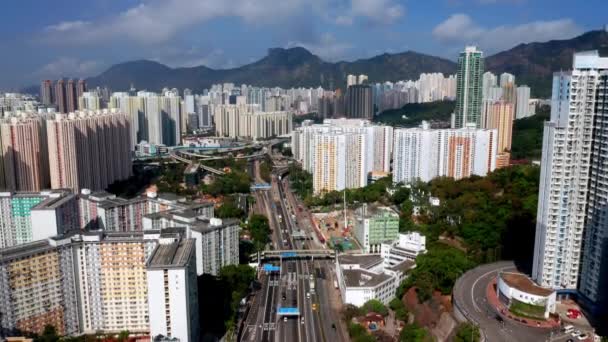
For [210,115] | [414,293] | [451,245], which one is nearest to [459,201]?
[451,245]

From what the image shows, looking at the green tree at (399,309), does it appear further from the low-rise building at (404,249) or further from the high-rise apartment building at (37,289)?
the high-rise apartment building at (37,289)

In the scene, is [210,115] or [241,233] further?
[210,115]

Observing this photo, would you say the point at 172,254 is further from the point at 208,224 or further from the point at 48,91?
the point at 48,91

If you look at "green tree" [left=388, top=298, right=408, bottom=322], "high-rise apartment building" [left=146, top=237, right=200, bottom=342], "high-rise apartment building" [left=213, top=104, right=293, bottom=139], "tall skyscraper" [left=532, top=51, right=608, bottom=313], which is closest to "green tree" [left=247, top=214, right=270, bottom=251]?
"green tree" [left=388, top=298, right=408, bottom=322]

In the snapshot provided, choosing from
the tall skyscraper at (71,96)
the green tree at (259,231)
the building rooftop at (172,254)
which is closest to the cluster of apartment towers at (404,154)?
the green tree at (259,231)

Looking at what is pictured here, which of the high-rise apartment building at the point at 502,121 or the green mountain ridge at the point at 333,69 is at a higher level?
the green mountain ridge at the point at 333,69

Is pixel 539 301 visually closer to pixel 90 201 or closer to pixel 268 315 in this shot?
pixel 268 315

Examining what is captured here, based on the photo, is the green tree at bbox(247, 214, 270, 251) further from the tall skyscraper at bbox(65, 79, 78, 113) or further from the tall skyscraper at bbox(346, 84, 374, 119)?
the tall skyscraper at bbox(346, 84, 374, 119)
